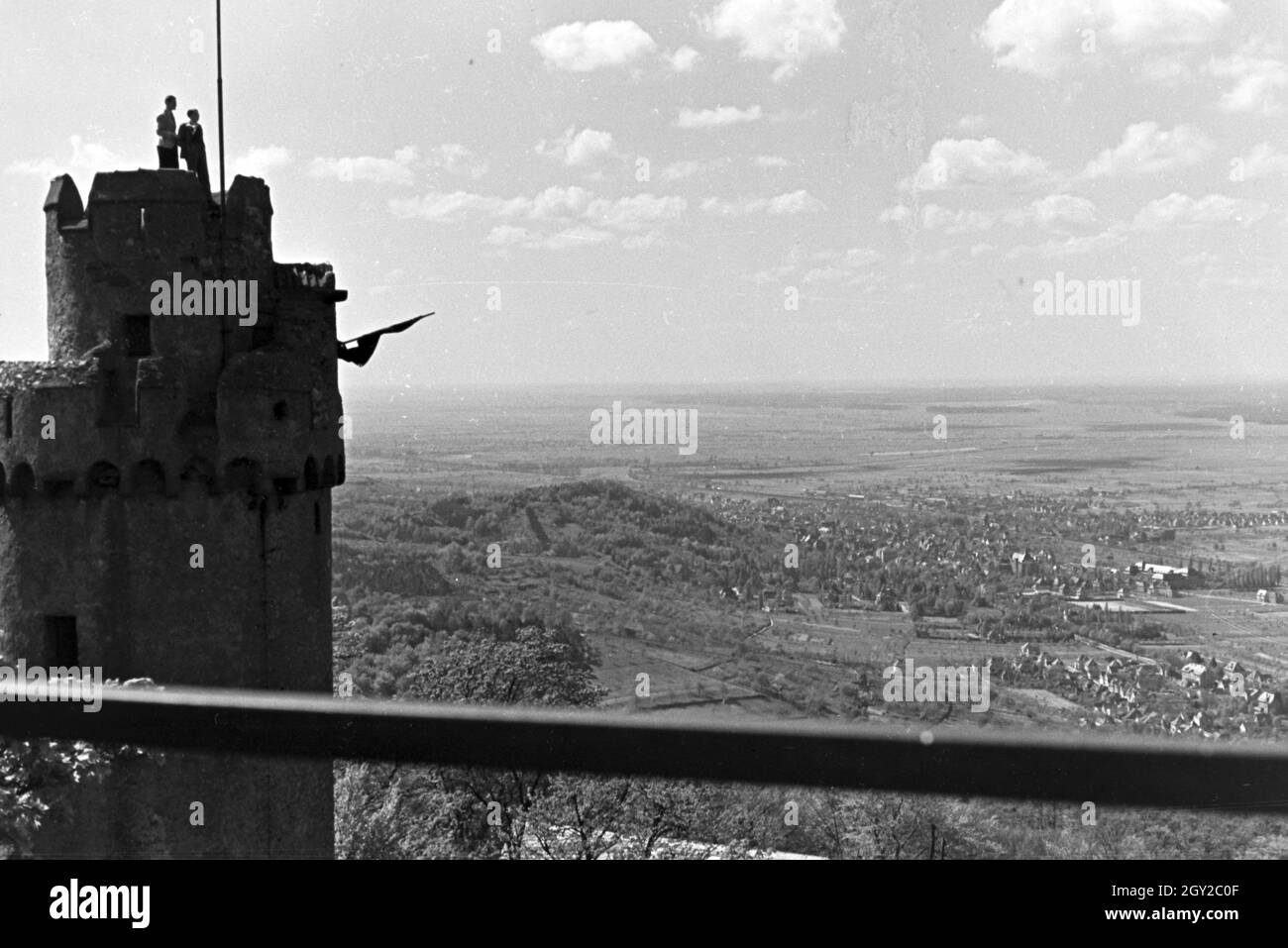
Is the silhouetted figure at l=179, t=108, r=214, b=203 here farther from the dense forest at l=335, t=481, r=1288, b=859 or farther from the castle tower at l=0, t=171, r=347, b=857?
the dense forest at l=335, t=481, r=1288, b=859

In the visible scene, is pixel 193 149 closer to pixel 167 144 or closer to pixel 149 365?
pixel 167 144

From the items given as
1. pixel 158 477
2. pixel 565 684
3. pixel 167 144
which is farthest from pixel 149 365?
pixel 565 684

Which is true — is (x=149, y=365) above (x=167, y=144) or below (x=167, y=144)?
below

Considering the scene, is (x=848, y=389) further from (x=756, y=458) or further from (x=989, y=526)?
(x=989, y=526)

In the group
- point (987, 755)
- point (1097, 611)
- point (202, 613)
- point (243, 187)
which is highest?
point (243, 187)

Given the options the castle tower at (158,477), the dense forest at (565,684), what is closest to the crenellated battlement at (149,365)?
the castle tower at (158,477)

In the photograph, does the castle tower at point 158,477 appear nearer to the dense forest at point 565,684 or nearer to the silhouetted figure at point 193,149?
the silhouetted figure at point 193,149

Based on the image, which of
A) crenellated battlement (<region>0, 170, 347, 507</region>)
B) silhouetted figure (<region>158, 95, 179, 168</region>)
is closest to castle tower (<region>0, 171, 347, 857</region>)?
crenellated battlement (<region>0, 170, 347, 507</region>)
